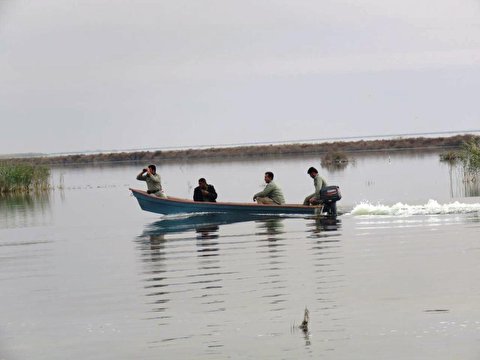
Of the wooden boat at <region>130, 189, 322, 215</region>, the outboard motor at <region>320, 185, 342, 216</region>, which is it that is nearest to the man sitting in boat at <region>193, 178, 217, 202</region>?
the wooden boat at <region>130, 189, 322, 215</region>

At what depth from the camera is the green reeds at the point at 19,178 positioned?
4812cm

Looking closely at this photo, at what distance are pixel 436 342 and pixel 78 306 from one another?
5380 millimetres

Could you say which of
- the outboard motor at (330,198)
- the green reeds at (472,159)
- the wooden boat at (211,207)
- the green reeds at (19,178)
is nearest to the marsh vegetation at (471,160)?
the green reeds at (472,159)

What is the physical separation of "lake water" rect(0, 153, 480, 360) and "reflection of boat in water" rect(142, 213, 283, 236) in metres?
0.08

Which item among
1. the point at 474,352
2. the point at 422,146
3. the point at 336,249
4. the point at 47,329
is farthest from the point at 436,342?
the point at 422,146

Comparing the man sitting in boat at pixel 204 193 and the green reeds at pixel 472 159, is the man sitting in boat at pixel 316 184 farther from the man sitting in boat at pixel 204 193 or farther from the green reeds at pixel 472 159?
the green reeds at pixel 472 159

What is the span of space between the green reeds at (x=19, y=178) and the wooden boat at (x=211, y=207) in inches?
768

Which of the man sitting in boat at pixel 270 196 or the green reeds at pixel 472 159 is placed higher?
the green reeds at pixel 472 159

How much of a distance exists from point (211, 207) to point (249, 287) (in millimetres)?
12916

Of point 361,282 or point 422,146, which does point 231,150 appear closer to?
point 422,146

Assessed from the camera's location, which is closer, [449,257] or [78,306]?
[78,306]

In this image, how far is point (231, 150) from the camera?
106875mm

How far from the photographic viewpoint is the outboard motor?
26.2 meters

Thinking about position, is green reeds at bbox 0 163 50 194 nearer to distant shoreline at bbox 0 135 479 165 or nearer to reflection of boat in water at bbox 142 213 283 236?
reflection of boat in water at bbox 142 213 283 236
